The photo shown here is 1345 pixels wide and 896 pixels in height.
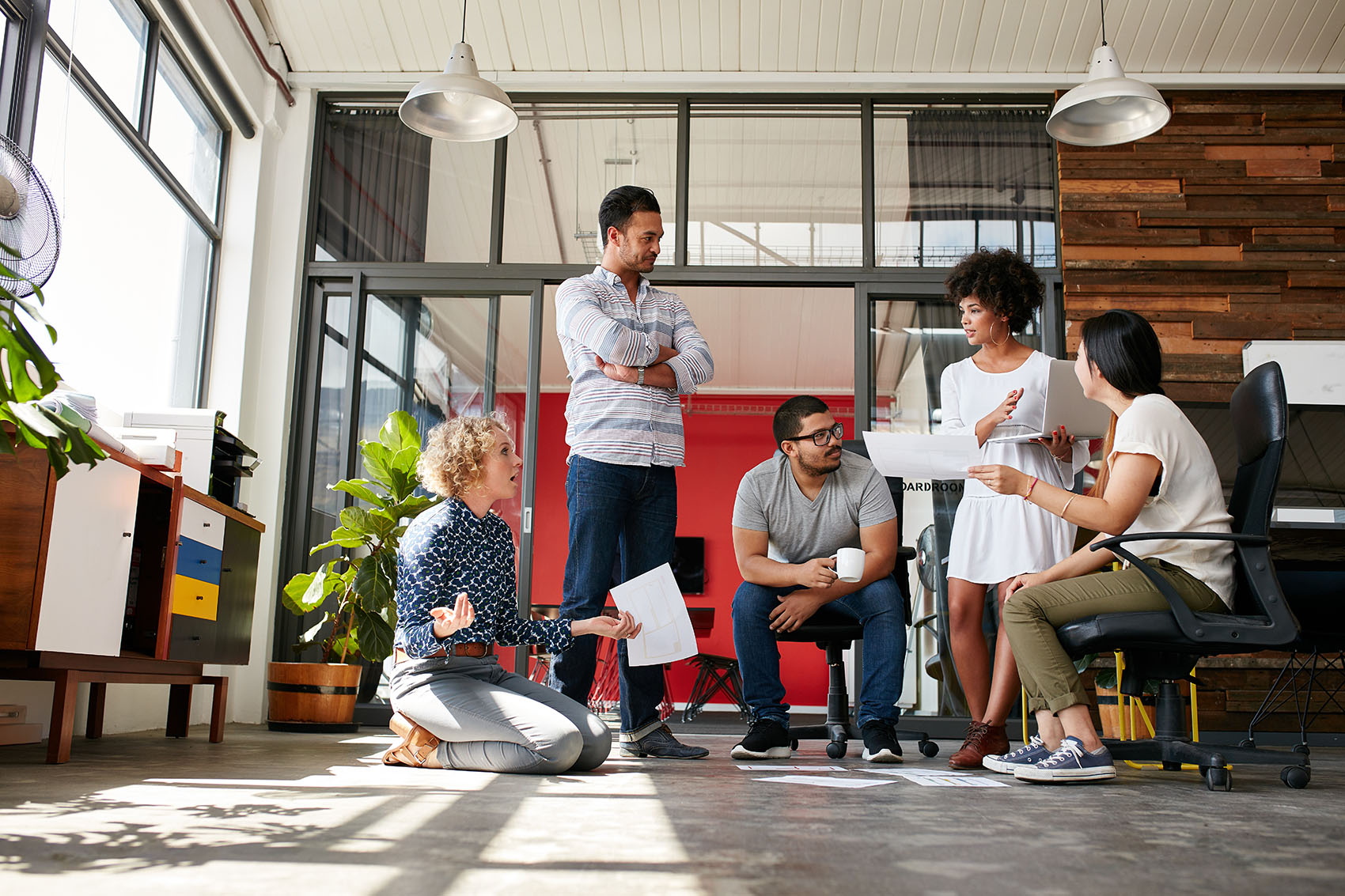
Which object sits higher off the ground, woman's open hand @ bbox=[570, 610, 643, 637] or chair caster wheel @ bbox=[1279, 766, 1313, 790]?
woman's open hand @ bbox=[570, 610, 643, 637]

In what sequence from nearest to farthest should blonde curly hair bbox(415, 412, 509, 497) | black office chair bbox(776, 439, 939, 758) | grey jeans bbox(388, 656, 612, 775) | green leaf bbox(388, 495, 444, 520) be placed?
grey jeans bbox(388, 656, 612, 775) < blonde curly hair bbox(415, 412, 509, 497) < black office chair bbox(776, 439, 939, 758) < green leaf bbox(388, 495, 444, 520)

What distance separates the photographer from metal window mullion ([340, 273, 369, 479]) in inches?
180

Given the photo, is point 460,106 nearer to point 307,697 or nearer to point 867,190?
point 867,190

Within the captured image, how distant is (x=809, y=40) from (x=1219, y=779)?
11.7 feet

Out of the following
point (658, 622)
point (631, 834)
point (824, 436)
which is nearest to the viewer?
point (631, 834)

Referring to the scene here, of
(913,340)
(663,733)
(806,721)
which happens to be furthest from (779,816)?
(806,721)

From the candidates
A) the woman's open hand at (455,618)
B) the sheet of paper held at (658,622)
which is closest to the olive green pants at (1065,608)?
the sheet of paper held at (658,622)

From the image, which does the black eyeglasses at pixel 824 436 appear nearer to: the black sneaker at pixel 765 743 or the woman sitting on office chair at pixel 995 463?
the woman sitting on office chair at pixel 995 463

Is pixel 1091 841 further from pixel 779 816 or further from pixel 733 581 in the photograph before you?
pixel 733 581

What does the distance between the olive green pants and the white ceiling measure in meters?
3.10

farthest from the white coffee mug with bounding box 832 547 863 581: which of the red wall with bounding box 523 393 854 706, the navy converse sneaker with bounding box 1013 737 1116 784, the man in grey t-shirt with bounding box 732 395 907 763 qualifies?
the red wall with bounding box 523 393 854 706

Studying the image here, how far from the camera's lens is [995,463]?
2.90 meters

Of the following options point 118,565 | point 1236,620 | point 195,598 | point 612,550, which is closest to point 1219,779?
point 1236,620

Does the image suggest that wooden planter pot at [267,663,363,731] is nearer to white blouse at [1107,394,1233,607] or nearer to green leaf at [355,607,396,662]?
green leaf at [355,607,396,662]
